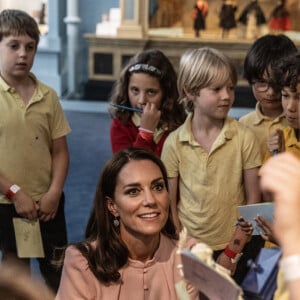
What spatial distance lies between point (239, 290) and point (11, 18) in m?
1.81

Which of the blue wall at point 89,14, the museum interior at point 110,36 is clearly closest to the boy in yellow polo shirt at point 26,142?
the museum interior at point 110,36

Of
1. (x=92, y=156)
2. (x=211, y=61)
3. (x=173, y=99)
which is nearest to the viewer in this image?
(x=211, y=61)

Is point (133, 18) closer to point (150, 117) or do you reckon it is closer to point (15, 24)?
point (15, 24)

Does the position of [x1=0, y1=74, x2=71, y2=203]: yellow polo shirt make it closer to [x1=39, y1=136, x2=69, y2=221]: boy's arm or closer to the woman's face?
[x1=39, y1=136, x2=69, y2=221]: boy's arm

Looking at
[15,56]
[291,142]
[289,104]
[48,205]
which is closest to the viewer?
[289,104]

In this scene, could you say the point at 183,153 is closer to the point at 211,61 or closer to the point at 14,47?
the point at 211,61

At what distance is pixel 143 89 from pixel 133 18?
18.1ft

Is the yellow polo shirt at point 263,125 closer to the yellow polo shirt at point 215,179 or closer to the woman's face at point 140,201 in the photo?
the yellow polo shirt at point 215,179

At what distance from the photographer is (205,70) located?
2.22 metres

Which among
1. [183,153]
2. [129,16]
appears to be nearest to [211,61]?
[183,153]

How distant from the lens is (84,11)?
343 inches

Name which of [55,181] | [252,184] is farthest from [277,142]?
[55,181]

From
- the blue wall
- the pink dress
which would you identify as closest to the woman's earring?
the pink dress

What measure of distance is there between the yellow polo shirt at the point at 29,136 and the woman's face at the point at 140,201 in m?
0.78
